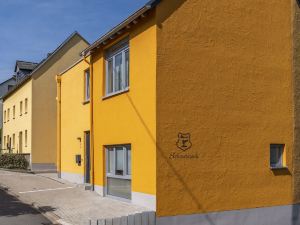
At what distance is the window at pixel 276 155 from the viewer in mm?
14406

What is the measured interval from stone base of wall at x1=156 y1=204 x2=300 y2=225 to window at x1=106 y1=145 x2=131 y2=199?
2141 millimetres

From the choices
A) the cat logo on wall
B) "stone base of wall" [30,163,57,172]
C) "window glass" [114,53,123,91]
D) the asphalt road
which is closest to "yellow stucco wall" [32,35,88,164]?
"stone base of wall" [30,163,57,172]

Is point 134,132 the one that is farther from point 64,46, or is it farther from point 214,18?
point 64,46

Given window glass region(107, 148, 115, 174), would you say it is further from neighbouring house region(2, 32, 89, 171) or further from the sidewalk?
neighbouring house region(2, 32, 89, 171)

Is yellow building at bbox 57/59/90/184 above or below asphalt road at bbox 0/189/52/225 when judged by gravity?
above

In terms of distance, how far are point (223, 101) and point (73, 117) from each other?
834 cm

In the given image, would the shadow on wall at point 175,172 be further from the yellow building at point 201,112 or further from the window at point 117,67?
the window at point 117,67

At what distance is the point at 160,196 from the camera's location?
1148 cm

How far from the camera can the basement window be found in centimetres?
1441

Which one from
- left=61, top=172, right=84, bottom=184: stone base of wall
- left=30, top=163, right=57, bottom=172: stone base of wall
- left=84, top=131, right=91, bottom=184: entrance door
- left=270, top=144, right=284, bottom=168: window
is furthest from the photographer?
left=30, top=163, right=57, bottom=172: stone base of wall

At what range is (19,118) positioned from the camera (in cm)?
3328

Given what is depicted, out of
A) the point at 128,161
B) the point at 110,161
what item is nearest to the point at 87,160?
the point at 110,161

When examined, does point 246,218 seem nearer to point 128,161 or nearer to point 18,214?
point 128,161

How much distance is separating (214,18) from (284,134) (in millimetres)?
4348
